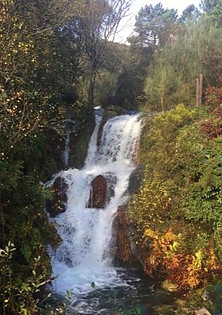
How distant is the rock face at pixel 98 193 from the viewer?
43.3ft

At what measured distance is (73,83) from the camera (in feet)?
71.0

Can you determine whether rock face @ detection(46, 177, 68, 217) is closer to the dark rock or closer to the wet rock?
the dark rock

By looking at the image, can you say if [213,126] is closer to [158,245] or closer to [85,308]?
[158,245]

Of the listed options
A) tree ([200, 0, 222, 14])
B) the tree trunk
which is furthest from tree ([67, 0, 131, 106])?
tree ([200, 0, 222, 14])

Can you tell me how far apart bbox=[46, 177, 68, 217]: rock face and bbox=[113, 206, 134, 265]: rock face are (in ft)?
7.19

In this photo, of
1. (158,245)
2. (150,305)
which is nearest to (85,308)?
(150,305)

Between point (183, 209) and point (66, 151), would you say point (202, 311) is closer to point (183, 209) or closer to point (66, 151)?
point (183, 209)

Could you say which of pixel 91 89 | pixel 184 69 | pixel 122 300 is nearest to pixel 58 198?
pixel 122 300

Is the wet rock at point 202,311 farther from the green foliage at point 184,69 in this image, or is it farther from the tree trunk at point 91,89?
the tree trunk at point 91,89

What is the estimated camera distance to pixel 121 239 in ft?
37.8

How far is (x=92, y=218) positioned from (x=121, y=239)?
55.6 inches

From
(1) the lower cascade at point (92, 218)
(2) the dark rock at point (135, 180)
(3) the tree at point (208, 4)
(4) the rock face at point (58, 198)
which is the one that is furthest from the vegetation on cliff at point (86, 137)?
(3) the tree at point (208, 4)

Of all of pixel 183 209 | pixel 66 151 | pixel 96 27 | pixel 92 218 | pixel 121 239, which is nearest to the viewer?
pixel 183 209

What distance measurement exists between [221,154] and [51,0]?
25.6 ft
